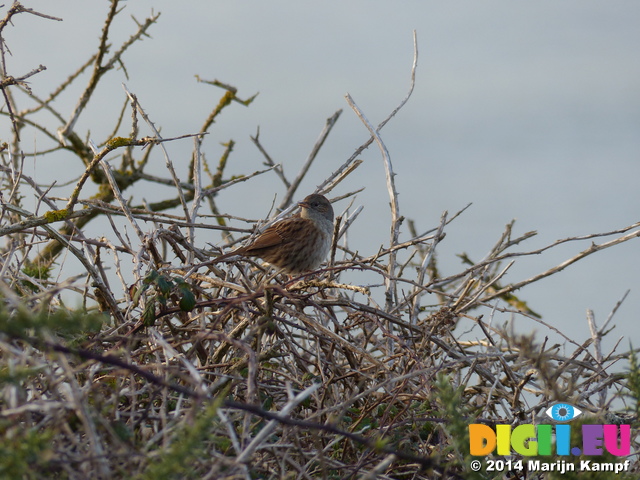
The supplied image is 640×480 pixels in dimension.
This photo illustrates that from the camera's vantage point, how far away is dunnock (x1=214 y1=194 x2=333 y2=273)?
5.72 m

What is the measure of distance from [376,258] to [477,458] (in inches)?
56.5

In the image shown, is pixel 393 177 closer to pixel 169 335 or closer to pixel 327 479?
pixel 169 335

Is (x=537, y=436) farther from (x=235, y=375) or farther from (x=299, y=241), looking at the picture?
(x=299, y=241)

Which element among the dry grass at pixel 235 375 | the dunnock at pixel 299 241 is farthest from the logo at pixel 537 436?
the dunnock at pixel 299 241

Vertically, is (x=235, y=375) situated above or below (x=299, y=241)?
below

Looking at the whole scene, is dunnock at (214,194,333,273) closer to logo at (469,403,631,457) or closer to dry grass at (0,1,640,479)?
dry grass at (0,1,640,479)

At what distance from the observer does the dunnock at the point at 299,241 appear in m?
5.72

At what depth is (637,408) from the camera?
8.19ft

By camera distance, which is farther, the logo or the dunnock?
the dunnock

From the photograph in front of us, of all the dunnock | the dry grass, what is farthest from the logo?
the dunnock

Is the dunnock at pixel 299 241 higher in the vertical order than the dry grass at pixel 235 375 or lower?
higher

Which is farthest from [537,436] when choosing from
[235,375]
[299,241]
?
[299,241]

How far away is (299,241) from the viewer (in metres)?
5.98

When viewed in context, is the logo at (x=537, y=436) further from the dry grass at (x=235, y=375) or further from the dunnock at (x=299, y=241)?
the dunnock at (x=299, y=241)
